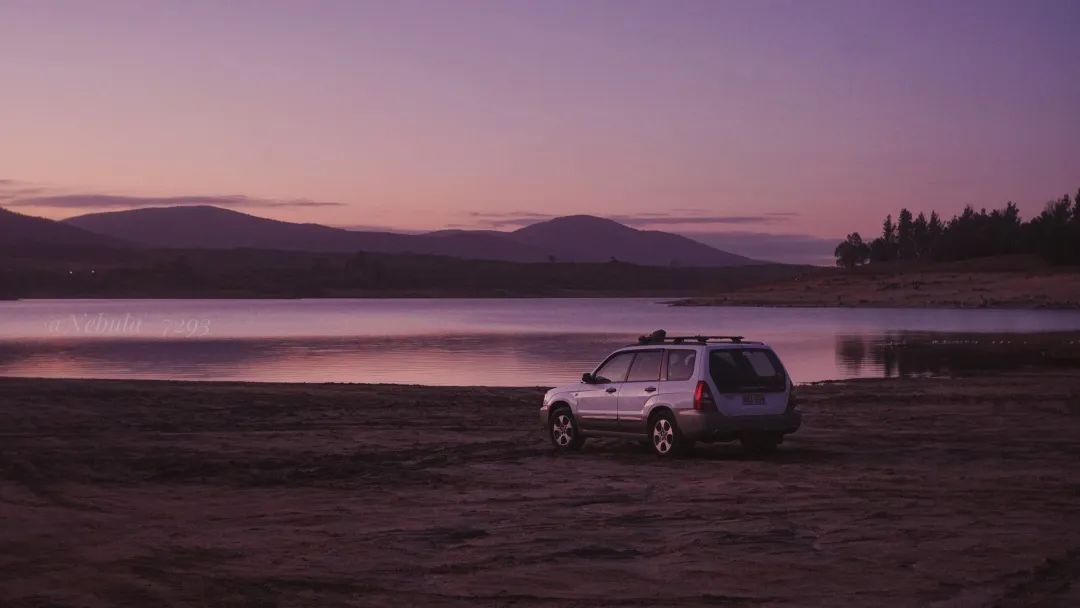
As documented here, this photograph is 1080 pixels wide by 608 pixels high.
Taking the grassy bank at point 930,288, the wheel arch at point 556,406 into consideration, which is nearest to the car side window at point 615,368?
the wheel arch at point 556,406

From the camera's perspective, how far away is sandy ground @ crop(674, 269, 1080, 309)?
110 m

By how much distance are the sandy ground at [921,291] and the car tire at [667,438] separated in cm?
9622

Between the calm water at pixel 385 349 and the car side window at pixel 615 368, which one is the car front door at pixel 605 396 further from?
the calm water at pixel 385 349

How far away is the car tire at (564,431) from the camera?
18047 mm

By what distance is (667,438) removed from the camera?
1672 cm

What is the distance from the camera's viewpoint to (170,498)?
13.1 metres

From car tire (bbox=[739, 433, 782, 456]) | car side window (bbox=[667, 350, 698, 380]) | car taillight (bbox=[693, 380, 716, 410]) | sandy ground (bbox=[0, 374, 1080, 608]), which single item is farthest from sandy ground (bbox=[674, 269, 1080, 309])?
car taillight (bbox=[693, 380, 716, 410])

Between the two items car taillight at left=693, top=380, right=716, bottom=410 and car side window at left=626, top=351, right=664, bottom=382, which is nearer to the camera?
car taillight at left=693, top=380, right=716, bottom=410

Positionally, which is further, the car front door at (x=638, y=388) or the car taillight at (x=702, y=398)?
the car front door at (x=638, y=388)

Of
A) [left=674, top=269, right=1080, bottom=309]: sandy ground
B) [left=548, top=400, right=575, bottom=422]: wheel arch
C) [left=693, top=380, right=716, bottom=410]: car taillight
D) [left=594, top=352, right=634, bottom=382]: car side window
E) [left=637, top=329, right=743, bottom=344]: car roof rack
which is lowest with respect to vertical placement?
[left=548, top=400, right=575, bottom=422]: wheel arch

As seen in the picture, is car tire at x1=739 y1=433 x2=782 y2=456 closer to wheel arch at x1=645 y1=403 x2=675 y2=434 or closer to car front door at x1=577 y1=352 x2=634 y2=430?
wheel arch at x1=645 y1=403 x2=675 y2=434

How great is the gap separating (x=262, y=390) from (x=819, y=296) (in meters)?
118

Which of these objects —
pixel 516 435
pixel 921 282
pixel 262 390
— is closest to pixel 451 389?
pixel 262 390

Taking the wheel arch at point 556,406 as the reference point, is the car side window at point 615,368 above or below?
above
